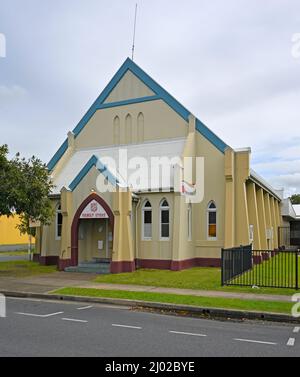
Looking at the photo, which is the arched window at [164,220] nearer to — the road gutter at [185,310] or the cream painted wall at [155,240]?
Answer: the cream painted wall at [155,240]

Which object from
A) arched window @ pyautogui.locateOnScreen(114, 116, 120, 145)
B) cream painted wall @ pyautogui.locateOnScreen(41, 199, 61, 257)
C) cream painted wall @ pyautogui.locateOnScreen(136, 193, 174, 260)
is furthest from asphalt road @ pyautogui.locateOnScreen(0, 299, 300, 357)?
arched window @ pyautogui.locateOnScreen(114, 116, 120, 145)

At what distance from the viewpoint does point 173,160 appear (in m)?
21.7

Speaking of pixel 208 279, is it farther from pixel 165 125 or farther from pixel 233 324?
pixel 165 125

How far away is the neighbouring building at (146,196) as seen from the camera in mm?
20359

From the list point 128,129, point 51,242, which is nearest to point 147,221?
point 128,129

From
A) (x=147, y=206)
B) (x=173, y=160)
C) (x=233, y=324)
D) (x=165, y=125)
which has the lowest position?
(x=233, y=324)

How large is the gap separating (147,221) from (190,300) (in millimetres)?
9682

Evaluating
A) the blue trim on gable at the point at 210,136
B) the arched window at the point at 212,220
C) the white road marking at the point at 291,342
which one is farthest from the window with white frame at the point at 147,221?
the white road marking at the point at 291,342

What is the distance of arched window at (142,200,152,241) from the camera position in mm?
21478

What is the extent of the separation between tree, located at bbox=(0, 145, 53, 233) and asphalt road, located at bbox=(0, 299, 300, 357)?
749 cm

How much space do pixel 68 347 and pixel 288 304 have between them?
6.73 metres

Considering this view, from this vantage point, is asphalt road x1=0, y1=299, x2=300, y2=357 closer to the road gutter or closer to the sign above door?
the road gutter
